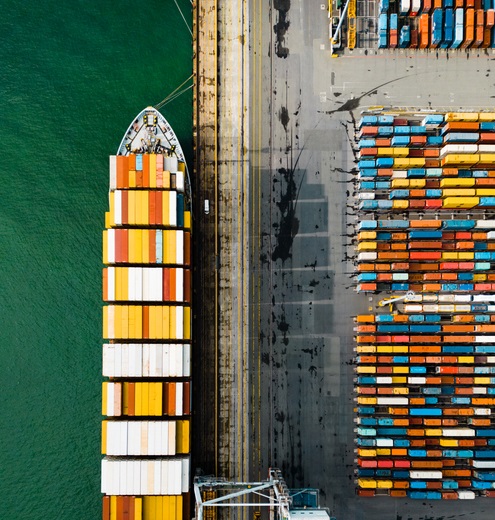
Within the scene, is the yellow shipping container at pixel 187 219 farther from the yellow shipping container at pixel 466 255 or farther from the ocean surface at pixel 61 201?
the yellow shipping container at pixel 466 255

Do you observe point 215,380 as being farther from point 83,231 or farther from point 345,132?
point 345,132

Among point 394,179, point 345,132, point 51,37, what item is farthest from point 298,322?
point 51,37

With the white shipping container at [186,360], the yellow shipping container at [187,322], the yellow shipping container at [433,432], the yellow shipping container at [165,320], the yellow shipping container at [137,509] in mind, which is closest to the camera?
the yellow shipping container at [137,509]

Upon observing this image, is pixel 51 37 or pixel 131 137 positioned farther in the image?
pixel 51 37

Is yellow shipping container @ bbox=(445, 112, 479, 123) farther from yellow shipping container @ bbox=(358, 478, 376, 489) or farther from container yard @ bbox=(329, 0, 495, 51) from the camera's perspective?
yellow shipping container @ bbox=(358, 478, 376, 489)

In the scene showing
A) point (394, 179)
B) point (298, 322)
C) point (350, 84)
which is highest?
point (350, 84)

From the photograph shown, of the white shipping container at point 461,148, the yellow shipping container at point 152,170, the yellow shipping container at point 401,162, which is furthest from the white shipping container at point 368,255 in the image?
the yellow shipping container at point 152,170
